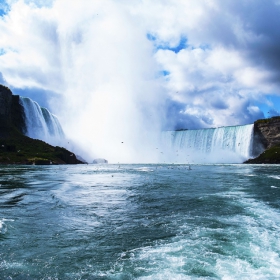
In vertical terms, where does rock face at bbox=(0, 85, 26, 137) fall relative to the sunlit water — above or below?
above

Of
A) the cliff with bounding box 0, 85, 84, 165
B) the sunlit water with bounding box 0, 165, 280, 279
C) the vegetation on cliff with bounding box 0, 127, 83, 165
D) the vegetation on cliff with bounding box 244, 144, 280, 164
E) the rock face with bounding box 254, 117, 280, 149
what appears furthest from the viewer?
the rock face with bounding box 254, 117, 280, 149

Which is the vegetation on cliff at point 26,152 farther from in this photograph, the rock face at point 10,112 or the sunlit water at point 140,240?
the sunlit water at point 140,240

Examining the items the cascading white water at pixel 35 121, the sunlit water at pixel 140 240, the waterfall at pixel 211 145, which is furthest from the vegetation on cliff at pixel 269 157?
the sunlit water at pixel 140 240

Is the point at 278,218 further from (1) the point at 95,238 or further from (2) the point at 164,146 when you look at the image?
(2) the point at 164,146

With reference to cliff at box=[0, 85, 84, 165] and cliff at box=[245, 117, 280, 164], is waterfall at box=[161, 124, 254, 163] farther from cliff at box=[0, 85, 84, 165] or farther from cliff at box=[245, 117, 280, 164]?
cliff at box=[0, 85, 84, 165]

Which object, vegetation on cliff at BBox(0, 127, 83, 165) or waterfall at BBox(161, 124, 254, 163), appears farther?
waterfall at BBox(161, 124, 254, 163)

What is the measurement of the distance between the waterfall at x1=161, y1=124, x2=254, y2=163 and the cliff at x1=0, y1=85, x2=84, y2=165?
52.3m

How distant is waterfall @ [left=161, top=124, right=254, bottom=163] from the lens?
124438mm

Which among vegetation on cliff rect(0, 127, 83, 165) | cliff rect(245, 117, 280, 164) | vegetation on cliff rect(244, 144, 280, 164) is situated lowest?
vegetation on cliff rect(0, 127, 83, 165)

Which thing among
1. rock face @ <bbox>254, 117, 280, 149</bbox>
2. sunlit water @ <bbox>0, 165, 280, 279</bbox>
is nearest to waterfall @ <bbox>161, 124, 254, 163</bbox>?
rock face @ <bbox>254, 117, 280, 149</bbox>

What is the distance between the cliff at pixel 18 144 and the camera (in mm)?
99188

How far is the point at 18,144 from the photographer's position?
382 feet

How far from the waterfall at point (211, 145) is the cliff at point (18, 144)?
172 ft

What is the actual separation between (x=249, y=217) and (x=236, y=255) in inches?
232
